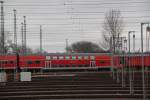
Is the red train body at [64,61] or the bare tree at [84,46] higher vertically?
the bare tree at [84,46]

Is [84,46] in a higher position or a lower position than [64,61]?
higher

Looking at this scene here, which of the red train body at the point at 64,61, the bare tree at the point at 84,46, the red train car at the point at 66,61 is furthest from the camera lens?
the bare tree at the point at 84,46

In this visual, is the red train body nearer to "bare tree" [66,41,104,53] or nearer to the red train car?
the red train car

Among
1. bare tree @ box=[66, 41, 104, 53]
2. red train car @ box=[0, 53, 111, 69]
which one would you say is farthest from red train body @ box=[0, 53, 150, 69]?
bare tree @ box=[66, 41, 104, 53]

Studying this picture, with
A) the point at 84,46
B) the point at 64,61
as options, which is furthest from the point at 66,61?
the point at 84,46

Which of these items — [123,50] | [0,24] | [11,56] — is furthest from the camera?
[11,56]

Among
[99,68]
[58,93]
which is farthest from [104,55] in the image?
[58,93]

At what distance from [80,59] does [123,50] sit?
79.9 ft

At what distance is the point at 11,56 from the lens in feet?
141

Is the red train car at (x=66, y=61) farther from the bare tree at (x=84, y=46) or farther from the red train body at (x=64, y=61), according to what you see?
the bare tree at (x=84, y=46)

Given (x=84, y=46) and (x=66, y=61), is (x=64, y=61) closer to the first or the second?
(x=66, y=61)

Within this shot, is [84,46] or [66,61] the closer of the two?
[66,61]

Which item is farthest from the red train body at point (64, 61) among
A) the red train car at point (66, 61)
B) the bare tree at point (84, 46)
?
the bare tree at point (84, 46)

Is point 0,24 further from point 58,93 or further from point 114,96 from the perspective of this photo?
point 114,96
